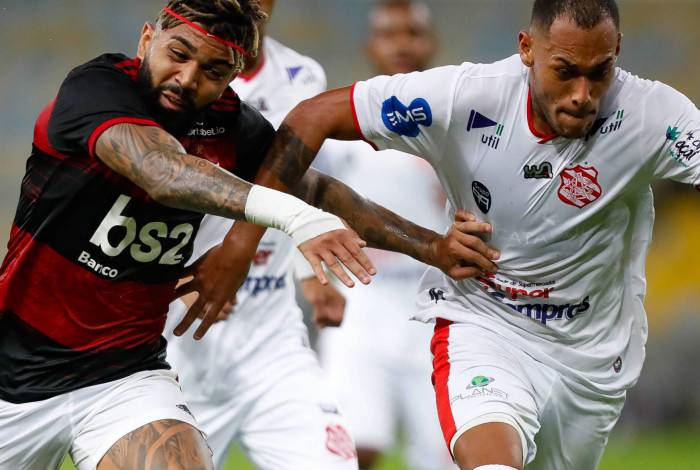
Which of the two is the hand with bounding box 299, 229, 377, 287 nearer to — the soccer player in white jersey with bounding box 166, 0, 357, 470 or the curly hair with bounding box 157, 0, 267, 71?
the curly hair with bounding box 157, 0, 267, 71

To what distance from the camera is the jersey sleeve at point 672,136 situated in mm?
4590

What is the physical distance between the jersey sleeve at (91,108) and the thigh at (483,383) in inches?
61.2

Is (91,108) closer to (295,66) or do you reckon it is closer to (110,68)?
(110,68)

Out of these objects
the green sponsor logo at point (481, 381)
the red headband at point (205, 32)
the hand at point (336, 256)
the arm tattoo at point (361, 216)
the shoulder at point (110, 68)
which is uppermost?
the red headband at point (205, 32)

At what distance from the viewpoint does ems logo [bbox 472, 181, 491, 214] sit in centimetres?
490

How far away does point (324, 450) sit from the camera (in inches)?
231

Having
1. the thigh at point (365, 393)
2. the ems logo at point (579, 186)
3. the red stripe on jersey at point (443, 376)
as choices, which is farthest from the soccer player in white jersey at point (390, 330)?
the ems logo at point (579, 186)

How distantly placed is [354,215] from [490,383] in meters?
0.94

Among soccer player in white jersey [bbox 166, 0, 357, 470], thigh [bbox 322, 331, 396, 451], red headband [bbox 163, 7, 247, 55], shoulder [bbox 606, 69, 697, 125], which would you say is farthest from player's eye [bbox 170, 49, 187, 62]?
thigh [bbox 322, 331, 396, 451]

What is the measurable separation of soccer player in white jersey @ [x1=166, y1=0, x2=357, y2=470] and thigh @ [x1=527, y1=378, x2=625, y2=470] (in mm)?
1054

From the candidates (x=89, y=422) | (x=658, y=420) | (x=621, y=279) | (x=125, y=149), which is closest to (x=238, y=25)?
(x=125, y=149)

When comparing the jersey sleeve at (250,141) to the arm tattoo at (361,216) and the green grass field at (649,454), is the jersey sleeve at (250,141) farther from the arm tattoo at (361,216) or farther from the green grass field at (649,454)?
the green grass field at (649,454)

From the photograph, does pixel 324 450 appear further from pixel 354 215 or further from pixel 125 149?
pixel 125 149

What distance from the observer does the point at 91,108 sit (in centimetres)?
419
